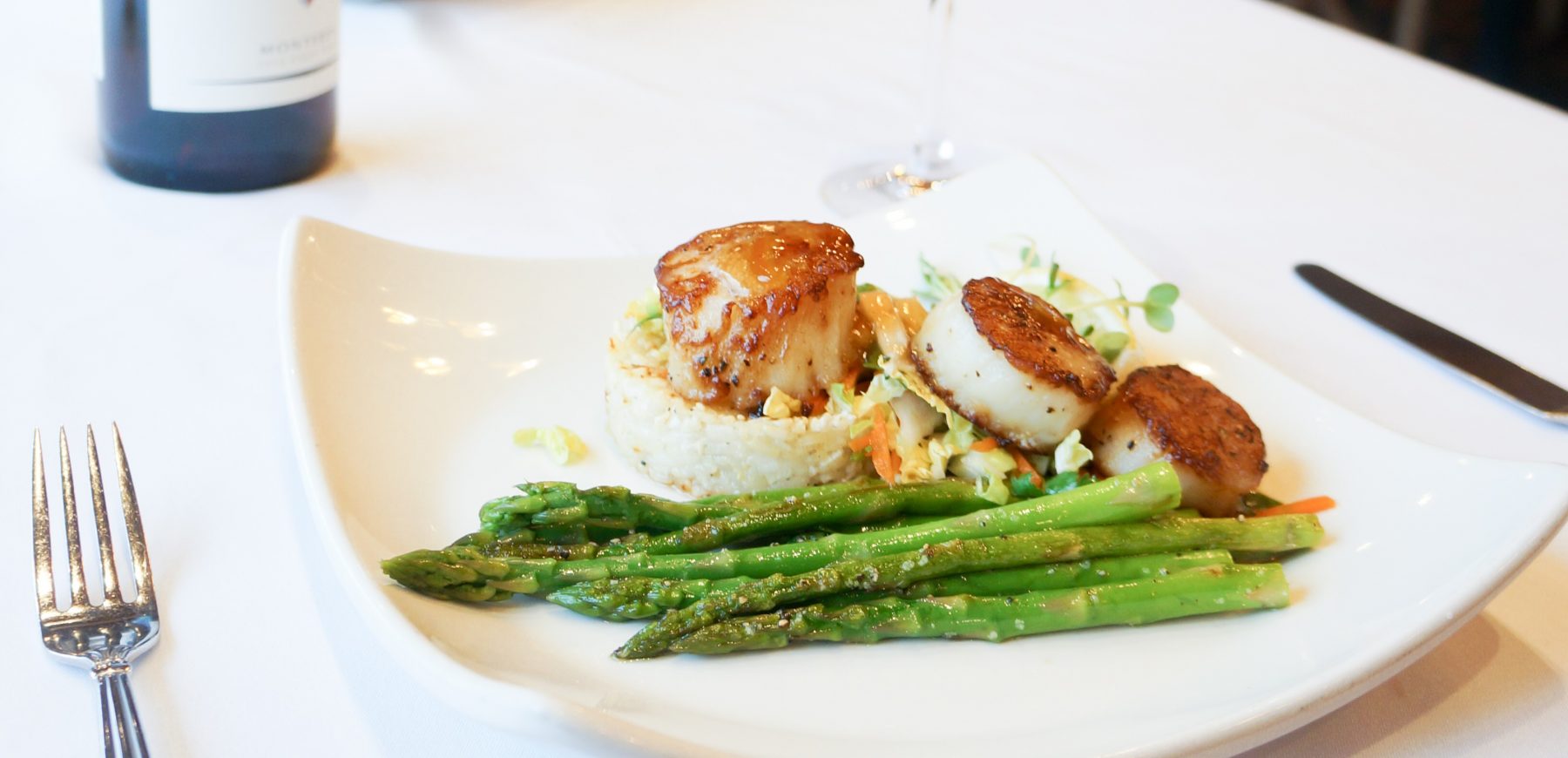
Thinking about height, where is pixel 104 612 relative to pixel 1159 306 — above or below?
below

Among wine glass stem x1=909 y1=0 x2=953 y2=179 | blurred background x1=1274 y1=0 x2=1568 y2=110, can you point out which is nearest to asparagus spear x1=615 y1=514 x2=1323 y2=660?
wine glass stem x1=909 y1=0 x2=953 y2=179

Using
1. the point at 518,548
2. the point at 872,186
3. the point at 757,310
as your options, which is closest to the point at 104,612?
the point at 518,548

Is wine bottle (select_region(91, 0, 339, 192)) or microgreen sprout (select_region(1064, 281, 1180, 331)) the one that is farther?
wine bottle (select_region(91, 0, 339, 192))

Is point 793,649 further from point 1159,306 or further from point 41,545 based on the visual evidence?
point 1159,306

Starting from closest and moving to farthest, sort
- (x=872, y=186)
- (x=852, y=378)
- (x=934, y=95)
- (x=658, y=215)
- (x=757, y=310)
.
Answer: (x=757, y=310) < (x=852, y=378) < (x=658, y=215) < (x=934, y=95) < (x=872, y=186)

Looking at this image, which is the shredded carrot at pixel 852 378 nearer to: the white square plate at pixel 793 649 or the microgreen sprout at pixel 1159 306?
the white square plate at pixel 793 649

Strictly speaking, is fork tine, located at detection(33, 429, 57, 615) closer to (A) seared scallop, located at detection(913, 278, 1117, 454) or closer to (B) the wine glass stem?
(A) seared scallop, located at detection(913, 278, 1117, 454)
